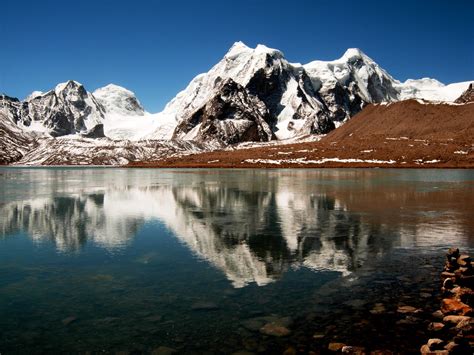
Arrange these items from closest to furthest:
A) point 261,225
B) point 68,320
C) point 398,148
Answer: point 68,320 → point 261,225 → point 398,148

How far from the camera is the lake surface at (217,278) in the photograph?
33.7ft

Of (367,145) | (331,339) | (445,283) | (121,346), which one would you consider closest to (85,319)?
(121,346)

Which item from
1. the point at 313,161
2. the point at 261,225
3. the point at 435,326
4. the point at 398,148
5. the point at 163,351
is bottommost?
the point at 163,351

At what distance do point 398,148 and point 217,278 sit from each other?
142610mm

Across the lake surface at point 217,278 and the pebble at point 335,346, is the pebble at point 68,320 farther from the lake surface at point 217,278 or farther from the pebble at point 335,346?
the pebble at point 335,346

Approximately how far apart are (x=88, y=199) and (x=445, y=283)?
113 ft

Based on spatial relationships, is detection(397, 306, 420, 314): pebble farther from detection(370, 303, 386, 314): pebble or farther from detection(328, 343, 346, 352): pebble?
detection(328, 343, 346, 352): pebble

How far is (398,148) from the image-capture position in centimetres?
14562

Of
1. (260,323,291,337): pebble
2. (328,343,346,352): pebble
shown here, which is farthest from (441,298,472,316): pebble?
(260,323,291,337): pebble

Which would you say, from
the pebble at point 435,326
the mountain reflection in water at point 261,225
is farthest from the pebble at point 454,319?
the mountain reflection in water at point 261,225

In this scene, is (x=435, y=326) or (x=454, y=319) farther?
(x=454, y=319)

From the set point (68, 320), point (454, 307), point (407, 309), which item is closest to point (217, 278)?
point (68, 320)

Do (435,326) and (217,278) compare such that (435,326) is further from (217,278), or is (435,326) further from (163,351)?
(217,278)

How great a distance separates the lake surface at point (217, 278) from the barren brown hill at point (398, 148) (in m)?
109
